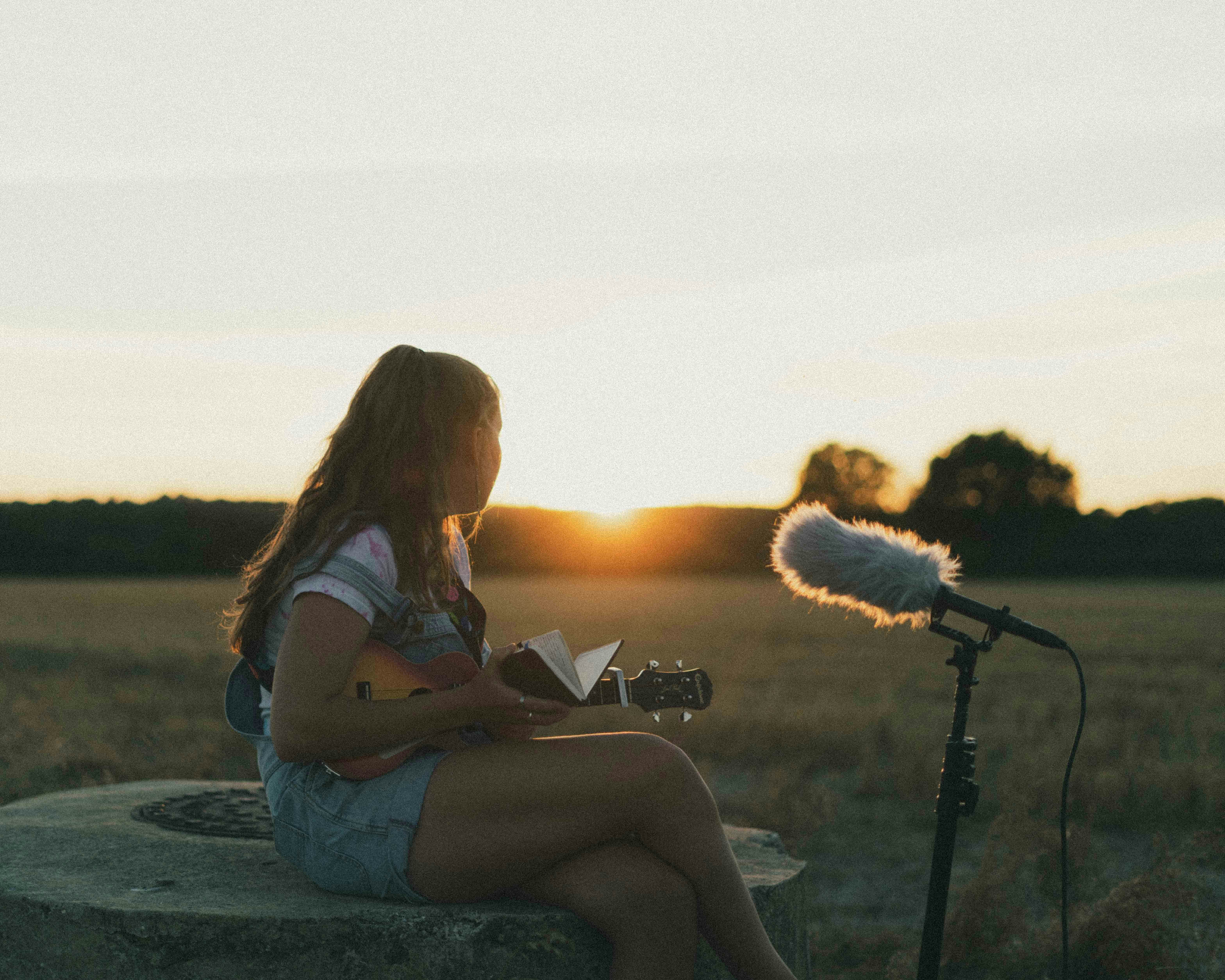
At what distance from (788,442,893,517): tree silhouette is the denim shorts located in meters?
73.4

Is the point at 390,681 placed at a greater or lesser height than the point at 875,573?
lesser

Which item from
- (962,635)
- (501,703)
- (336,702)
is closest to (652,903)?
(501,703)

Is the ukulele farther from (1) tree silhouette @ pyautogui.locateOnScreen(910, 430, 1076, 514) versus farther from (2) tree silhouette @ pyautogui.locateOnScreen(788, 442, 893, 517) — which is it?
(1) tree silhouette @ pyautogui.locateOnScreen(910, 430, 1076, 514)

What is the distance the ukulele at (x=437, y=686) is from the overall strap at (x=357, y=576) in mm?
173

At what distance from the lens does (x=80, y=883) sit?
121 inches

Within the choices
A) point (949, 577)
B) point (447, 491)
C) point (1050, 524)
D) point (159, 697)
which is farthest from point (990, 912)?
point (1050, 524)

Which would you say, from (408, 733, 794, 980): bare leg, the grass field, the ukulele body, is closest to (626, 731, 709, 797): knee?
Answer: (408, 733, 794, 980): bare leg

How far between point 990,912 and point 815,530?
309cm

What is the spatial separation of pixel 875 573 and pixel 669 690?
0.73 m

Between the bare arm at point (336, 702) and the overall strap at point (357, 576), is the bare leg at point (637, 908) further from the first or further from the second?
the overall strap at point (357, 576)

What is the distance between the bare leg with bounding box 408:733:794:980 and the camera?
2.54 metres

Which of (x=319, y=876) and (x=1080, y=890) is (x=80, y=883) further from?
(x=1080, y=890)

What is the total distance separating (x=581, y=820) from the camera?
101 inches

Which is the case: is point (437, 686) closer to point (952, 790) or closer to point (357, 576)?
point (357, 576)
